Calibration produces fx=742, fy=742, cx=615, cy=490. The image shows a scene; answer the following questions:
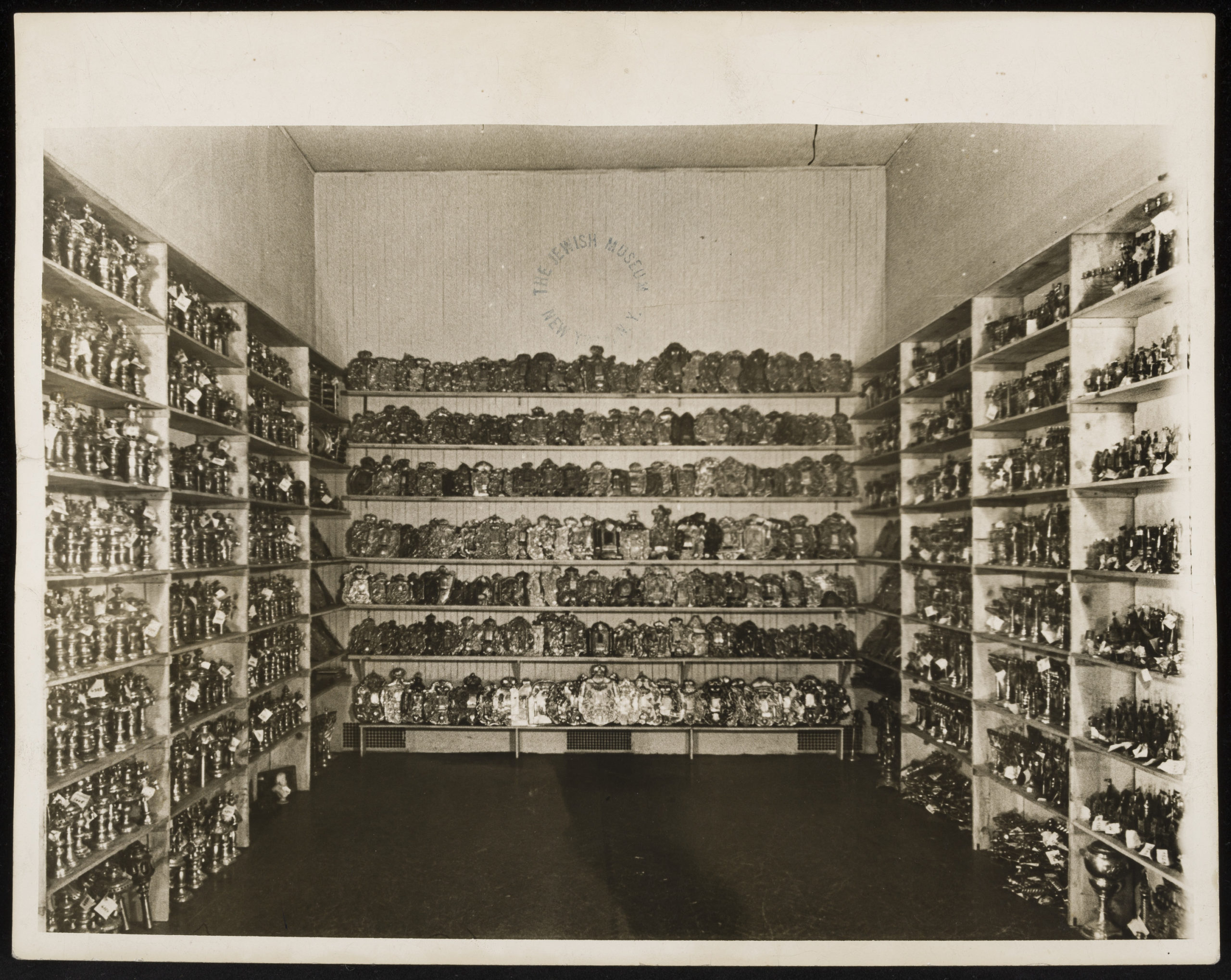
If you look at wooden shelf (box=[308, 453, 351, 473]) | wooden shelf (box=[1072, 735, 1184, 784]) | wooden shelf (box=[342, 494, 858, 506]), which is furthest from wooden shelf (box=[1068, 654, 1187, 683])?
wooden shelf (box=[308, 453, 351, 473])

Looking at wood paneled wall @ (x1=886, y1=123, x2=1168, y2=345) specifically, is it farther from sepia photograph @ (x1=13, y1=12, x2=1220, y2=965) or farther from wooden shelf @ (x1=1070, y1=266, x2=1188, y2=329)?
wooden shelf @ (x1=1070, y1=266, x2=1188, y2=329)

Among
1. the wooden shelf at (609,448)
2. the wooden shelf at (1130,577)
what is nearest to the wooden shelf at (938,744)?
the wooden shelf at (1130,577)

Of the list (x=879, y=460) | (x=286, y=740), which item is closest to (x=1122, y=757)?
(x=879, y=460)

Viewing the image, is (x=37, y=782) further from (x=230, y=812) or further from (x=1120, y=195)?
(x=1120, y=195)

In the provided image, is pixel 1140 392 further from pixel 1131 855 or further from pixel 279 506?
pixel 279 506

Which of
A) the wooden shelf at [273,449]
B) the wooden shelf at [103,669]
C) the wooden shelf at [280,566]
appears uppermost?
the wooden shelf at [273,449]

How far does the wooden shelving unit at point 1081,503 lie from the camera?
3371 millimetres

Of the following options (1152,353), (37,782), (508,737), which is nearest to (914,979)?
(1152,353)

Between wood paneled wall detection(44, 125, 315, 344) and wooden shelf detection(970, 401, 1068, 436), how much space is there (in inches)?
194

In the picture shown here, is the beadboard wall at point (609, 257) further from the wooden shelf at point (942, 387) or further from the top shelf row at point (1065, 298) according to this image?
the top shelf row at point (1065, 298)

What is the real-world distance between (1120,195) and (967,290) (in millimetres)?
2040

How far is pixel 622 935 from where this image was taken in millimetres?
3758

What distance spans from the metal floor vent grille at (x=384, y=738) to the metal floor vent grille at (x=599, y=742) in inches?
62.5

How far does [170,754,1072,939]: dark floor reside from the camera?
12.7 ft
